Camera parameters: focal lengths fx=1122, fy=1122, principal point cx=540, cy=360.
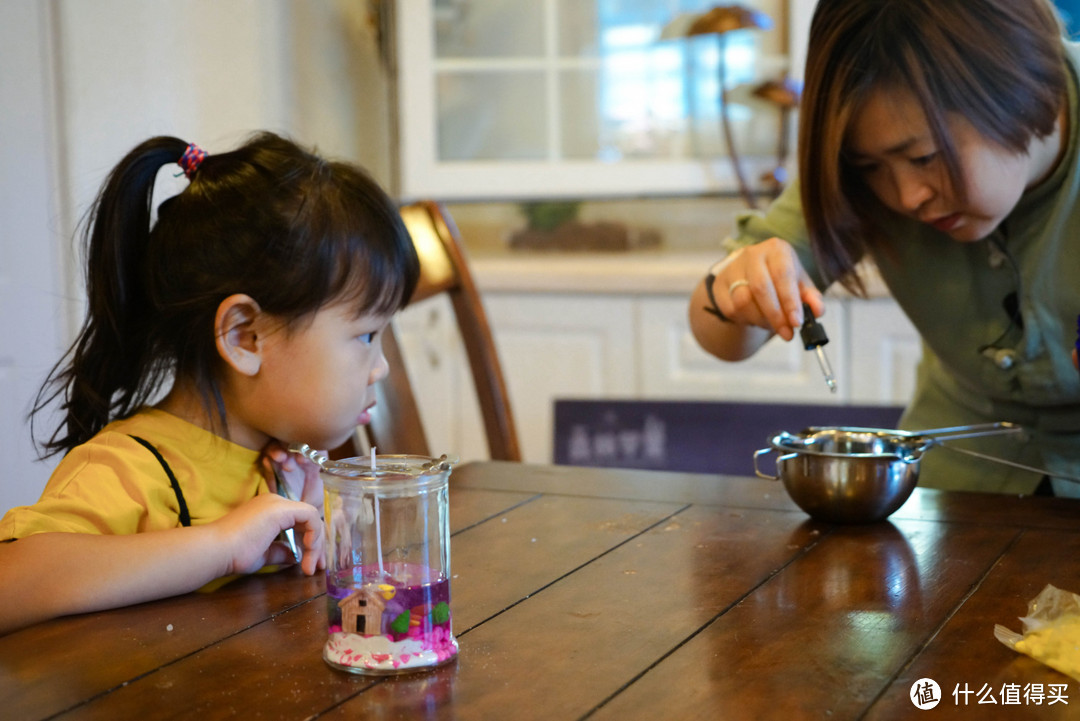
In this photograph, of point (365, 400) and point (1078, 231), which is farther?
point (1078, 231)

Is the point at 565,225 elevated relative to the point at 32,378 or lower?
elevated

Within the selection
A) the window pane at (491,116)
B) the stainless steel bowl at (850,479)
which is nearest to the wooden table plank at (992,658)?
the stainless steel bowl at (850,479)

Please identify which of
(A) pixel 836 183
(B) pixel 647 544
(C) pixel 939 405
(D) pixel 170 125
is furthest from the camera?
(D) pixel 170 125

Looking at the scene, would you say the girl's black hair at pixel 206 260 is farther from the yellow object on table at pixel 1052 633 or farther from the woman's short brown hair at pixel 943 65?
the yellow object on table at pixel 1052 633

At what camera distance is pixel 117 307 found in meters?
0.99

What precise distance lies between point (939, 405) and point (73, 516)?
3.47 feet

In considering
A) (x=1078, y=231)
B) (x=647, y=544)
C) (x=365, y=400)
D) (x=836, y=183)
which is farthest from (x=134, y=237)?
(x=1078, y=231)

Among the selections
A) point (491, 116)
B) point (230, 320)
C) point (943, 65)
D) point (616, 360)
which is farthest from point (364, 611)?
point (491, 116)

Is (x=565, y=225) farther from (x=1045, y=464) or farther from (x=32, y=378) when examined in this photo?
(x=1045, y=464)

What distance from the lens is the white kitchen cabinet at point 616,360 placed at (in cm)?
248

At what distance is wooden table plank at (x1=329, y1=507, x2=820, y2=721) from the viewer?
62 centimetres

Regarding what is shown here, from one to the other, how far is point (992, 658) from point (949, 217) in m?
0.64

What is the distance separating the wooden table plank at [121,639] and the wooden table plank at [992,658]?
42cm

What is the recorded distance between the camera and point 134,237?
1010 mm
